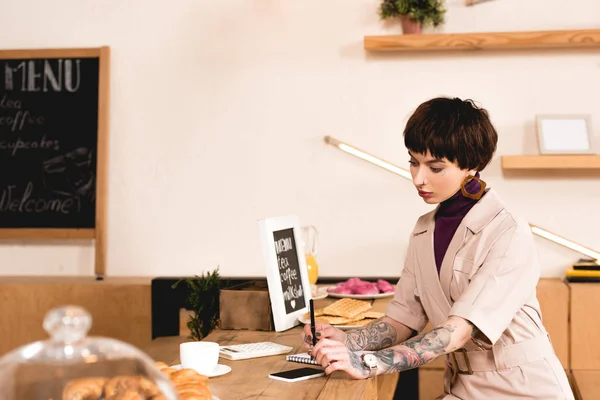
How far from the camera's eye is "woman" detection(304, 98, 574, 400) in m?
1.95

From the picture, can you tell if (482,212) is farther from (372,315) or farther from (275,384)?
(275,384)

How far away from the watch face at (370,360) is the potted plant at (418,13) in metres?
1.96

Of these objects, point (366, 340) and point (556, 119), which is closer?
point (366, 340)

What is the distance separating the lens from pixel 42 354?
993 millimetres

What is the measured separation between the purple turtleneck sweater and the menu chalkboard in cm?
54

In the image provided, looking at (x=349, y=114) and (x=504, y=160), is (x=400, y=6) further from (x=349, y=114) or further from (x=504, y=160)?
(x=504, y=160)

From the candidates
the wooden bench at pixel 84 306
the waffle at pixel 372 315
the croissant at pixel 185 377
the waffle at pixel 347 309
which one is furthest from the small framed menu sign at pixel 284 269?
the wooden bench at pixel 84 306

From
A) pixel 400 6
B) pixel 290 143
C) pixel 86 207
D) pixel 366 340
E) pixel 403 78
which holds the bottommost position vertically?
pixel 366 340

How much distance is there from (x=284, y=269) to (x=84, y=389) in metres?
1.52

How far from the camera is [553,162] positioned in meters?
3.28

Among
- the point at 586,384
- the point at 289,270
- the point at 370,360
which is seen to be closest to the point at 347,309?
the point at 289,270

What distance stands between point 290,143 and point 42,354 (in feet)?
8.82

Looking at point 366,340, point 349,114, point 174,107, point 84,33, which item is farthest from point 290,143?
point 366,340

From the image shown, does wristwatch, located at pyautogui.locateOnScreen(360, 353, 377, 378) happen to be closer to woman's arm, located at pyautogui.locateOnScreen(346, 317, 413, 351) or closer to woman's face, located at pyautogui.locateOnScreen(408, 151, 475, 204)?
woman's arm, located at pyautogui.locateOnScreen(346, 317, 413, 351)
